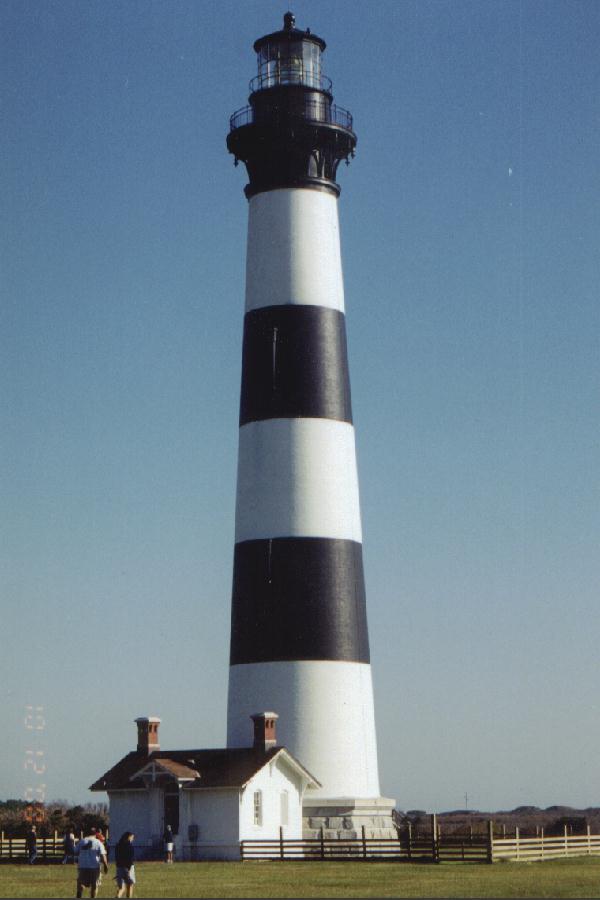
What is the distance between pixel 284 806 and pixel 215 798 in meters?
1.93

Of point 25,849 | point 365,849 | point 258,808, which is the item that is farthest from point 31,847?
point 365,849

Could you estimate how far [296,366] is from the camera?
4512 cm

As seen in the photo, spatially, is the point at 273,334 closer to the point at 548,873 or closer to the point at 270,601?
the point at 270,601

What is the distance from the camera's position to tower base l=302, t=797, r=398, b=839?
44.0m

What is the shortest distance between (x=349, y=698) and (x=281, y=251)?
41.5 ft

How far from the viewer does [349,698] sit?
4378 cm

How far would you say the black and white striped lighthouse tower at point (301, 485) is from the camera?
43812 mm

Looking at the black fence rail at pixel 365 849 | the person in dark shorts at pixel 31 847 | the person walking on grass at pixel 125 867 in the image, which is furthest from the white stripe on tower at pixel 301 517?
the person walking on grass at pixel 125 867

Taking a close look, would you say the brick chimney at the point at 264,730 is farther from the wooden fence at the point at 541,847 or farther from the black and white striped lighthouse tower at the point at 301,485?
the wooden fence at the point at 541,847

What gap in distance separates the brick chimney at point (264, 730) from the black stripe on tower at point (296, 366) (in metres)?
8.23

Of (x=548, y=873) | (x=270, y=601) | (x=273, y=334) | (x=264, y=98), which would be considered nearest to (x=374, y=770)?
(x=270, y=601)

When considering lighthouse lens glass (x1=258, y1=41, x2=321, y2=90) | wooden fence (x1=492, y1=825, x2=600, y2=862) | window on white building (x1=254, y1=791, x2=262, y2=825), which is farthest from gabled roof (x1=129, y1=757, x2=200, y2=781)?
lighthouse lens glass (x1=258, y1=41, x2=321, y2=90)

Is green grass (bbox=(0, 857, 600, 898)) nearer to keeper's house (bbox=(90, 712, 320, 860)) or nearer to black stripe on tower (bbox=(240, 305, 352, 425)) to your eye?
keeper's house (bbox=(90, 712, 320, 860))

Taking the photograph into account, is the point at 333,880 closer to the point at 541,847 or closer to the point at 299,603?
the point at 299,603
